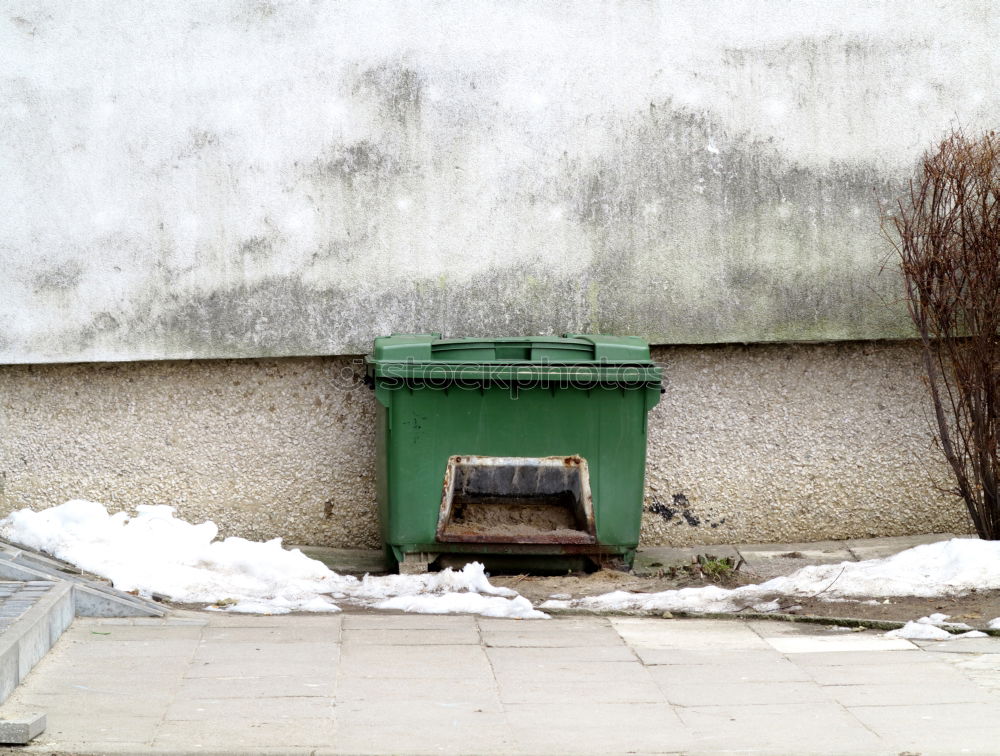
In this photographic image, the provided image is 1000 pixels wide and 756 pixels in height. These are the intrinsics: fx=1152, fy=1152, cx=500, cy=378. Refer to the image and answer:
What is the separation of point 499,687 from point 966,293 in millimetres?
3674

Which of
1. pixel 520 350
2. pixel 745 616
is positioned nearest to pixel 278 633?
pixel 520 350

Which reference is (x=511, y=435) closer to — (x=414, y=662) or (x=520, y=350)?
(x=520, y=350)

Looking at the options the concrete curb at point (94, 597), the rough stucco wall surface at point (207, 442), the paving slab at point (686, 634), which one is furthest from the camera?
the rough stucco wall surface at point (207, 442)

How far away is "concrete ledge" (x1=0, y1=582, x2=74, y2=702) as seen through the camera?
155 inches

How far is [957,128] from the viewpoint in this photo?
694cm

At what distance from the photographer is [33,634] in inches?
170

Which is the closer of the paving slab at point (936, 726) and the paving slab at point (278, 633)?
the paving slab at point (936, 726)

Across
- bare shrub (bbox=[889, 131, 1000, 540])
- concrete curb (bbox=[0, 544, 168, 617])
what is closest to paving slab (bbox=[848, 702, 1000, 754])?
bare shrub (bbox=[889, 131, 1000, 540])

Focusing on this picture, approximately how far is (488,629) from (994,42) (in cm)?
471

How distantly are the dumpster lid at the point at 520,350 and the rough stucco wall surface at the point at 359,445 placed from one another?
0.77 meters

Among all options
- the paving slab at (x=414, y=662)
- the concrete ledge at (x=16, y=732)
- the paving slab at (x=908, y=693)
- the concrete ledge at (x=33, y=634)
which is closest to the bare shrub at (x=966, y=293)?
the paving slab at (x=908, y=693)

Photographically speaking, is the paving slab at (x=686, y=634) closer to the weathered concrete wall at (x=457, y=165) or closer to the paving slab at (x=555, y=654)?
the paving slab at (x=555, y=654)

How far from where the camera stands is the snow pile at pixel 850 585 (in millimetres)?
5641

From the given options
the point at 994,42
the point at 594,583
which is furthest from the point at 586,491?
the point at 994,42
